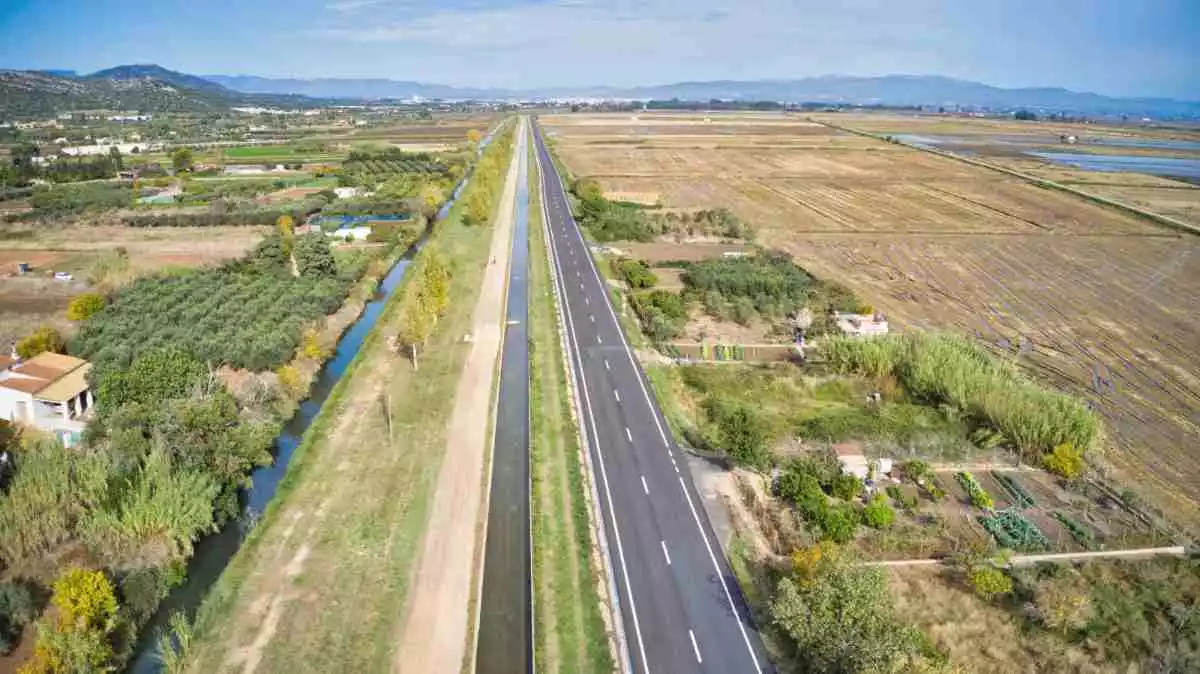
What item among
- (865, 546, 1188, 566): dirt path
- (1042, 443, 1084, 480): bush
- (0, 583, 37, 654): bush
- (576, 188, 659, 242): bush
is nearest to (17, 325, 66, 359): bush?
(0, 583, 37, 654): bush

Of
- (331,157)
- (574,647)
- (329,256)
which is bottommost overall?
(574,647)

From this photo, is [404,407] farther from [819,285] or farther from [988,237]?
[988,237]

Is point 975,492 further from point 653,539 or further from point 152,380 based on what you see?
point 152,380

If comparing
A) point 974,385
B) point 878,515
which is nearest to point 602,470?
point 878,515

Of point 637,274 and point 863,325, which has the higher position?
point 637,274

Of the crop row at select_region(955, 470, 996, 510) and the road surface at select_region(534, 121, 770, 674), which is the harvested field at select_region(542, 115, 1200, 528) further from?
the road surface at select_region(534, 121, 770, 674)

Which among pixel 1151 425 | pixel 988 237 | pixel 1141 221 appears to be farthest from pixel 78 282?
pixel 1141 221
